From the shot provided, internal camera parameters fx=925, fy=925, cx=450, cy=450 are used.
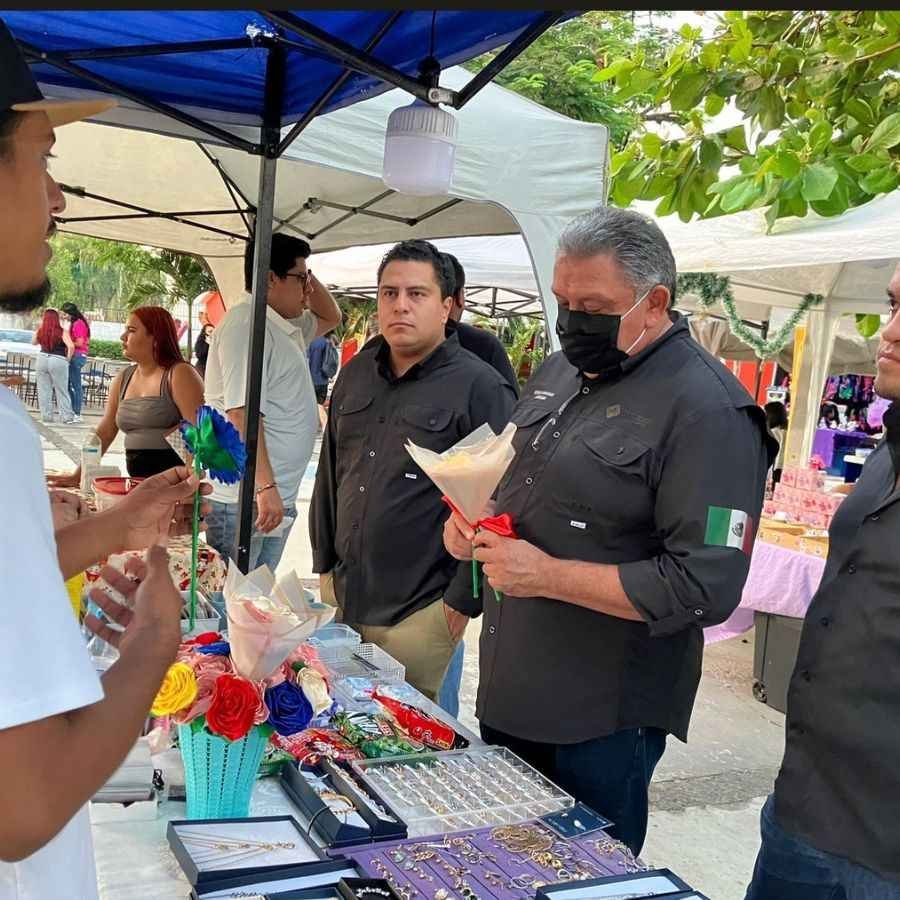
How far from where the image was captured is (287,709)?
66.2 inches

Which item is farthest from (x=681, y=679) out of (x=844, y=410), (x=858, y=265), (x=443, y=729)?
(x=844, y=410)

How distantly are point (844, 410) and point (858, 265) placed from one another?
29.0 ft

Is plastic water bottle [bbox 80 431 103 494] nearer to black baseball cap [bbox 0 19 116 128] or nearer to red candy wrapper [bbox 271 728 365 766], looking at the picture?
red candy wrapper [bbox 271 728 365 766]

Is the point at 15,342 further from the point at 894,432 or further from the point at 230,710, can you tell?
the point at 894,432

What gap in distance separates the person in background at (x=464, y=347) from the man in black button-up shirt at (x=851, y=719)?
5.10ft

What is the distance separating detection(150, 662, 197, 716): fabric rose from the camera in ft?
5.10

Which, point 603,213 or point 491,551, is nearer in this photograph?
point 491,551

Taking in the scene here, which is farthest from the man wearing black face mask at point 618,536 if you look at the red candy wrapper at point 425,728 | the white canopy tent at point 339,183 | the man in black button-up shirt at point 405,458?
the white canopy tent at point 339,183

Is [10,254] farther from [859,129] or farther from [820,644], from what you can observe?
[859,129]

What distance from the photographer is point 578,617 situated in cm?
220

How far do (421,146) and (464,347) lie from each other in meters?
1.60

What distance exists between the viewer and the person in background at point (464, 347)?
365 cm

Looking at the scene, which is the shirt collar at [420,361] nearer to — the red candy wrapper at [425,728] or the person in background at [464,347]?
the person in background at [464,347]

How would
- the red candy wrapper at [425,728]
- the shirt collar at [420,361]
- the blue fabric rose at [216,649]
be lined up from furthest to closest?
the shirt collar at [420,361], the red candy wrapper at [425,728], the blue fabric rose at [216,649]
